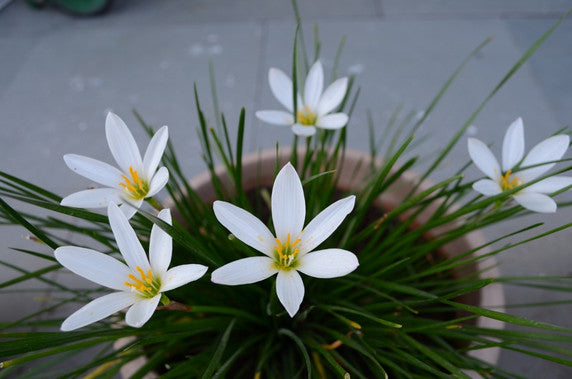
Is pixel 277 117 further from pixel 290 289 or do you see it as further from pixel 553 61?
pixel 553 61

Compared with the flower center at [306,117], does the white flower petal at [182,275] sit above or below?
below

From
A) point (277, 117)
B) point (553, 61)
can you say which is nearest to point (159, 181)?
point (277, 117)

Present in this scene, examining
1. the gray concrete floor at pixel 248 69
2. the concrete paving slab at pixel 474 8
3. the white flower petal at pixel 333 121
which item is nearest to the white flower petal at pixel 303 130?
the white flower petal at pixel 333 121

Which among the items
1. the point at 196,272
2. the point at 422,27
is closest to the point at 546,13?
the point at 422,27

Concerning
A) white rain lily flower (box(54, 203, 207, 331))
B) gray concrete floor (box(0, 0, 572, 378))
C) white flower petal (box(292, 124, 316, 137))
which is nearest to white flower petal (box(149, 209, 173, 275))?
white rain lily flower (box(54, 203, 207, 331))

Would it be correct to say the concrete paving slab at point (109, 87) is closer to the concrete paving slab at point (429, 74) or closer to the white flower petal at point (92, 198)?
the concrete paving slab at point (429, 74)

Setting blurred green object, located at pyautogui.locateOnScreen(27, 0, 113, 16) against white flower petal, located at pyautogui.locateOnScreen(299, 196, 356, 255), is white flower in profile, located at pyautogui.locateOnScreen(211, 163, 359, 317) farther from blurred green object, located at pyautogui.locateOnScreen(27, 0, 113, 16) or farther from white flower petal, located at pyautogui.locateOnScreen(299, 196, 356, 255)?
blurred green object, located at pyautogui.locateOnScreen(27, 0, 113, 16)

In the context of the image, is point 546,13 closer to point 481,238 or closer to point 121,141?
point 481,238
